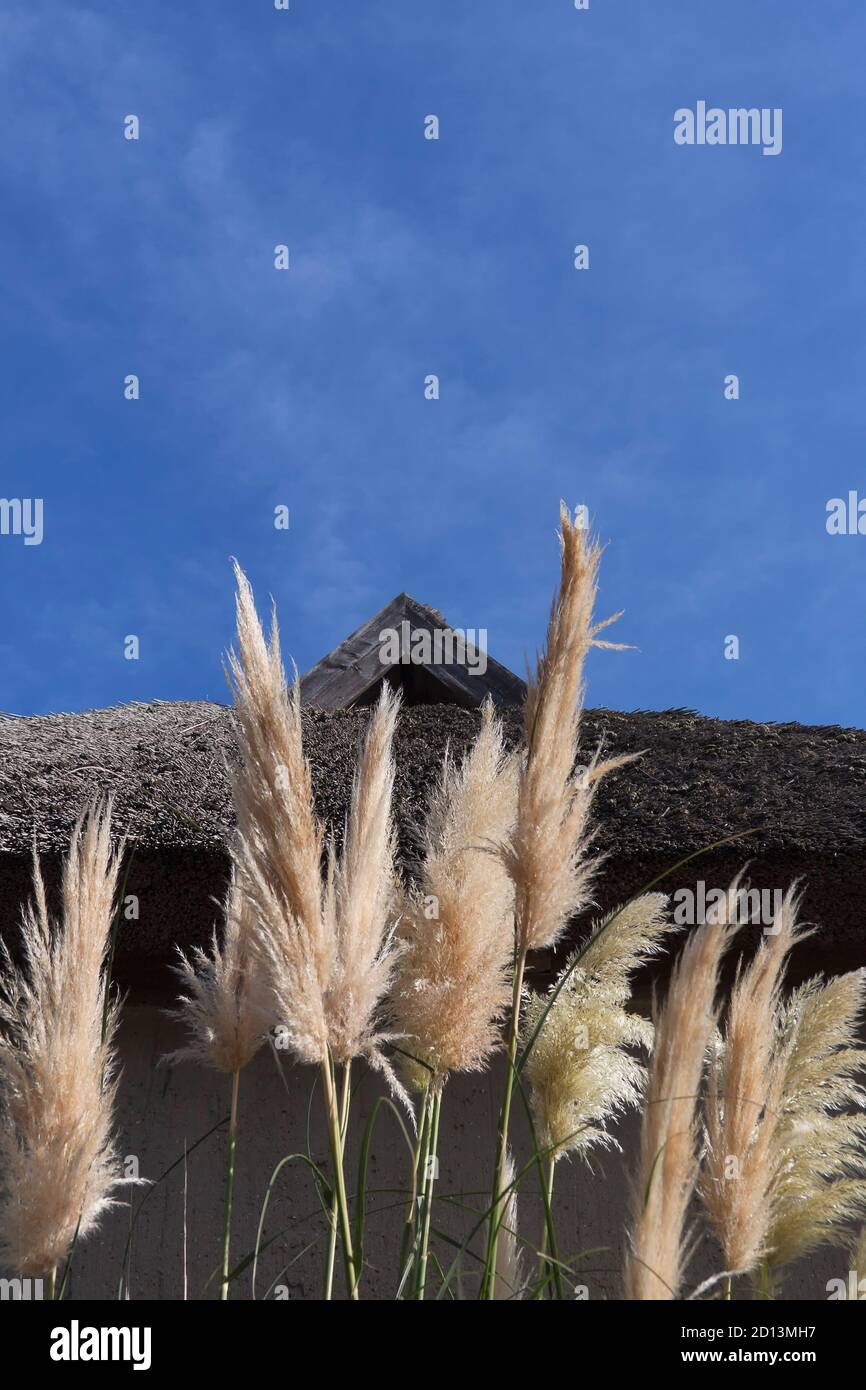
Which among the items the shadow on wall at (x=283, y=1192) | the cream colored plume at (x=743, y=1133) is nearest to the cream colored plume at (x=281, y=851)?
the cream colored plume at (x=743, y=1133)

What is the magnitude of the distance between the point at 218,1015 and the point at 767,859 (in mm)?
1353

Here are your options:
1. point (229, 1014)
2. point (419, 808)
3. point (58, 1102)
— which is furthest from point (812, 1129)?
point (419, 808)

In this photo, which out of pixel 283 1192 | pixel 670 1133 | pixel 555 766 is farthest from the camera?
pixel 283 1192

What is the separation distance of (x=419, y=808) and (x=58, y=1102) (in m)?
1.50

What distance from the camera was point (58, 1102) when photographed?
1.41m

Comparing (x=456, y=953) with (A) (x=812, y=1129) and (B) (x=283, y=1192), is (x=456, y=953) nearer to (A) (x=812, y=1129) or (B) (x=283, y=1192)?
(A) (x=812, y=1129)

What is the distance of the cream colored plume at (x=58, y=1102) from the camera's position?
4.59 ft

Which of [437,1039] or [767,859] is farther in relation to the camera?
[767,859]

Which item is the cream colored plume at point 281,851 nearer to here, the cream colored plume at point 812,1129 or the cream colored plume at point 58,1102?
the cream colored plume at point 58,1102

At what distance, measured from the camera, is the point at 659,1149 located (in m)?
1.23
